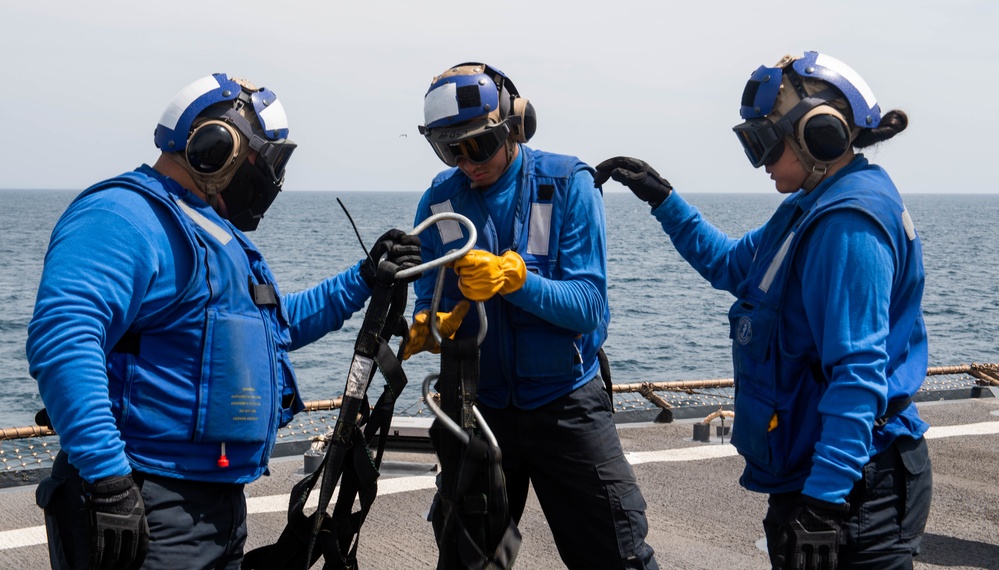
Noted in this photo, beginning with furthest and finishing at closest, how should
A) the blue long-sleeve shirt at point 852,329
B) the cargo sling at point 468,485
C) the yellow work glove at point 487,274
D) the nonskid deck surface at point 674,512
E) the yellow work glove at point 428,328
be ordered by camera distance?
the nonskid deck surface at point 674,512, the yellow work glove at point 428,328, the yellow work glove at point 487,274, the cargo sling at point 468,485, the blue long-sleeve shirt at point 852,329

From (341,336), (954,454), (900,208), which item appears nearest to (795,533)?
(900,208)

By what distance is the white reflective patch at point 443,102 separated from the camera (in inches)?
154

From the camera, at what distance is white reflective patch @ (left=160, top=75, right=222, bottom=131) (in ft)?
11.1

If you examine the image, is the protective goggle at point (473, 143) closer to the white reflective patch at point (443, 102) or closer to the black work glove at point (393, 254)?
the white reflective patch at point (443, 102)

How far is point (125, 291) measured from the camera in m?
3.01

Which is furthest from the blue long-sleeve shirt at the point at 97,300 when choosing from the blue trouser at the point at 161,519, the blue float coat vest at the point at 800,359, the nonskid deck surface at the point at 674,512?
the nonskid deck surface at the point at 674,512

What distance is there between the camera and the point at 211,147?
335 centimetres

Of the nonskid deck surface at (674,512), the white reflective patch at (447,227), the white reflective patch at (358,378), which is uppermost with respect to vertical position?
the white reflective patch at (447,227)

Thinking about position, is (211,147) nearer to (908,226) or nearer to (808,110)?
(808,110)

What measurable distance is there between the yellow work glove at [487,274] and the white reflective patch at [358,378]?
42 centimetres

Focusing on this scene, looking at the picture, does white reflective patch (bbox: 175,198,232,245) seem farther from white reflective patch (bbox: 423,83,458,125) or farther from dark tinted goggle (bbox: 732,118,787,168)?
dark tinted goggle (bbox: 732,118,787,168)

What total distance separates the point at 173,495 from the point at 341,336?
106 ft

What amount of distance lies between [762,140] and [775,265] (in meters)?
0.44

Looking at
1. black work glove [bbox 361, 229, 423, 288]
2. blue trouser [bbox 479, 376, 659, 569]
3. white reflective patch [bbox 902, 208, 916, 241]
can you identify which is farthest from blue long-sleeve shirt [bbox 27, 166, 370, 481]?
white reflective patch [bbox 902, 208, 916, 241]
